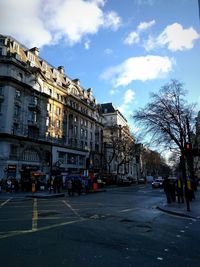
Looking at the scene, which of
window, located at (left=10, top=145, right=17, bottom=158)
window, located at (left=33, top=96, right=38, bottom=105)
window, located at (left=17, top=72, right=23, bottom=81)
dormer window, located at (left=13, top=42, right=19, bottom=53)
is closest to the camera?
window, located at (left=10, top=145, right=17, bottom=158)

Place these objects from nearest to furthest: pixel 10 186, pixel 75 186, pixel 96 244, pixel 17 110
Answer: pixel 96 244
pixel 75 186
pixel 10 186
pixel 17 110

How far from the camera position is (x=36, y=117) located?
154ft

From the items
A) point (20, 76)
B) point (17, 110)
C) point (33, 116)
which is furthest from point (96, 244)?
point (33, 116)

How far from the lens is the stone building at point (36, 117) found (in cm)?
4081

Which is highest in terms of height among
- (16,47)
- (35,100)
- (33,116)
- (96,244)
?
(16,47)

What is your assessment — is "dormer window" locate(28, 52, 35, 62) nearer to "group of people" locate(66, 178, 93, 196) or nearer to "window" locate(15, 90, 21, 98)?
"window" locate(15, 90, 21, 98)

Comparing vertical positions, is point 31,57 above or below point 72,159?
above

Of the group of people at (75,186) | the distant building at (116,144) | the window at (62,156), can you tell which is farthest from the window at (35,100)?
the distant building at (116,144)

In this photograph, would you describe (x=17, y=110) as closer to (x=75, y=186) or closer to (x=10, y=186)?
(x=10, y=186)

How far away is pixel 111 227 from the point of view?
9.69 m

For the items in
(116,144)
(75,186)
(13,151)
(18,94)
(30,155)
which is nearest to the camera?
(75,186)

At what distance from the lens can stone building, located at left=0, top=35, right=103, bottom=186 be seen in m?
40.8

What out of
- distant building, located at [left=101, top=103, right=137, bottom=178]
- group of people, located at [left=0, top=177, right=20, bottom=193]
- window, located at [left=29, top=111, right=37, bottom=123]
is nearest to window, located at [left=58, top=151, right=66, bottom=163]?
window, located at [left=29, top=111, right=37, bottom=123]

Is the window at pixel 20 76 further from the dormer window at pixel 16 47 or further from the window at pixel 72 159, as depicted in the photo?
the window at pixel 72 159
